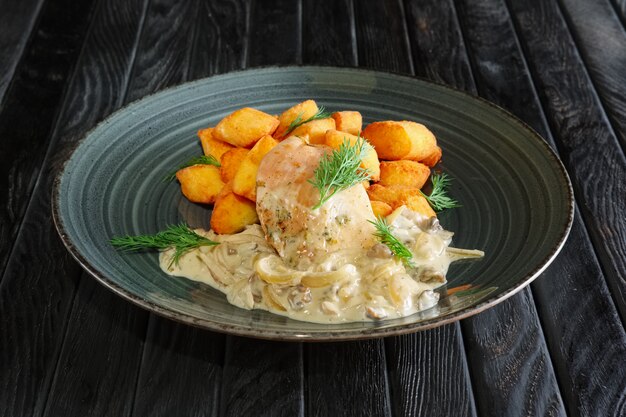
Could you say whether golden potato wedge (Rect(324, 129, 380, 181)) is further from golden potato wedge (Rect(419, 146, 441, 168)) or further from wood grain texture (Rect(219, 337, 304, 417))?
wood grain texture (Rect(219, 337, 304, 417))

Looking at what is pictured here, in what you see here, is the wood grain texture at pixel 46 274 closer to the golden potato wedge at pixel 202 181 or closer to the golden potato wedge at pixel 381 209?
the golden potato wedge at pixel 202 181

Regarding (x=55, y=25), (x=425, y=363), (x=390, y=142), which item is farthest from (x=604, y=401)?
(x=55, y=25)

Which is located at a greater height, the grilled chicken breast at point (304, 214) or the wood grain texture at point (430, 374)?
the grilled chicken breast at point (304, 214)

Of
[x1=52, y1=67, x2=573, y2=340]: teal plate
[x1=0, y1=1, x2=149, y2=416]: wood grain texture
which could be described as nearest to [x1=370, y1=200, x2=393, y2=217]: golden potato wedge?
[x1=52, y1=67, x2=573, y2=340]: teal plate

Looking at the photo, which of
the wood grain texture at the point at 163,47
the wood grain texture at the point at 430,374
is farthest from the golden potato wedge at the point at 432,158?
the wood grain texture at the point at 163,47

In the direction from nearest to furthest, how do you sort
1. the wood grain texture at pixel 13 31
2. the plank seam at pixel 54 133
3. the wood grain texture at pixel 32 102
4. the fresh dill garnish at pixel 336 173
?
the fresh dill garnish at pixel 336 173
the plank seam at pixel 54 133
the wood grain texture at pixel 32 102
the wood grain texture at pixel 13 31

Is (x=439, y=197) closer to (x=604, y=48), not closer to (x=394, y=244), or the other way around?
(x=394, y=244)
